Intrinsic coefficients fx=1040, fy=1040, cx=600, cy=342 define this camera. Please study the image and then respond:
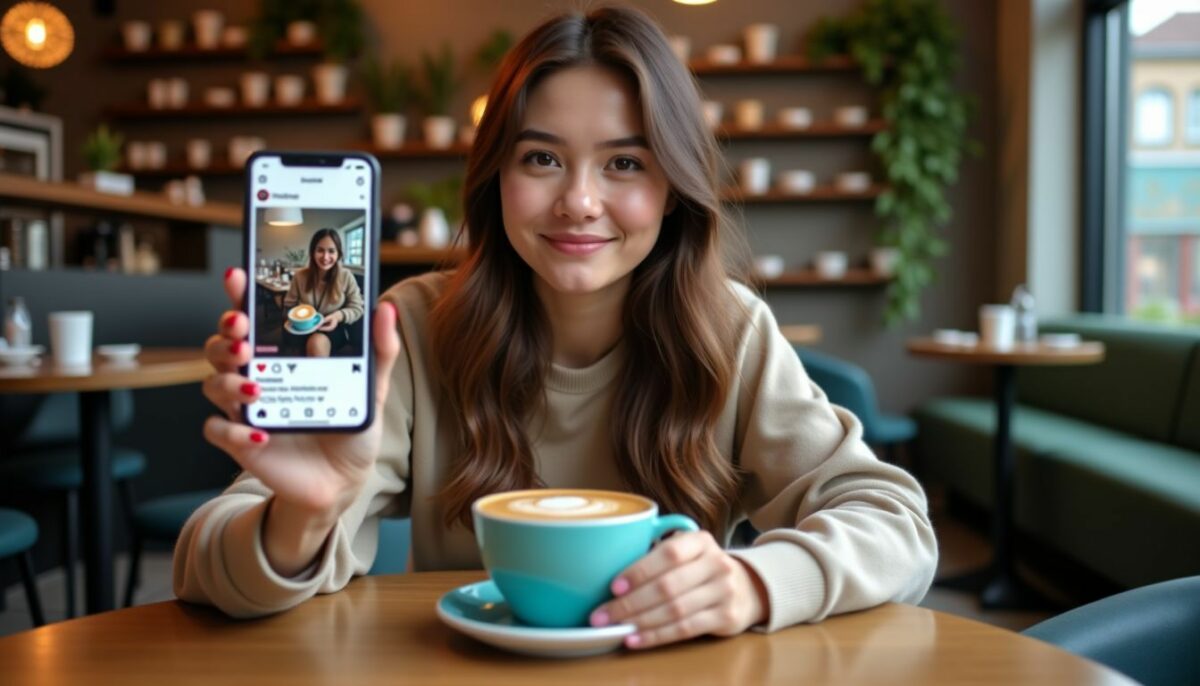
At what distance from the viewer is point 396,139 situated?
20.2ft

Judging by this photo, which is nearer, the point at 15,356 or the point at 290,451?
the point at 290,451

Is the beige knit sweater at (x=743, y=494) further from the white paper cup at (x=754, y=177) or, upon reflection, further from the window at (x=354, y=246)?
the white paper cup at (x=754, y=177)

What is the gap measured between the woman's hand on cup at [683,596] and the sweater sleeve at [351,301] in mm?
255

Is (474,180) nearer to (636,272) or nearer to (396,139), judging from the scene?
(636,272)

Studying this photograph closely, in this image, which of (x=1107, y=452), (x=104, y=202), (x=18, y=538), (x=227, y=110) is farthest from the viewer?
(x=227, y=110)

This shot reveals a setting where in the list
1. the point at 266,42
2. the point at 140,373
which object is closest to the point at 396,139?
the point at 266,42

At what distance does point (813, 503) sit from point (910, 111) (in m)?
5.09

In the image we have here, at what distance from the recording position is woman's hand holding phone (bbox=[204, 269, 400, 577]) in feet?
2.31

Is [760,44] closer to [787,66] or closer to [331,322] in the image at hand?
[787,66]

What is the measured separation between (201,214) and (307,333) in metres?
4.28

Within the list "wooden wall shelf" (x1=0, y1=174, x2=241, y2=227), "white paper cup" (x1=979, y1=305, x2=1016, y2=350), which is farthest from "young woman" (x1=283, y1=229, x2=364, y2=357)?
"white paper cup" (x1=979, y1=305, x2=1016, y2=350)

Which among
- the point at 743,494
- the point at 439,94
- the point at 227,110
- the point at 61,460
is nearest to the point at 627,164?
the point at 743,494

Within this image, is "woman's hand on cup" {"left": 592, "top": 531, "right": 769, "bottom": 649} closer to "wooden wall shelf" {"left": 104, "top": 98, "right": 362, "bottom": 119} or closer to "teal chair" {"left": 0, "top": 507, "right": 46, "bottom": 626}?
"teal chair" {"left": 0, "top": 507, "right": 46, "bottom": 626}

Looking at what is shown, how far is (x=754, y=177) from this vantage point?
584 centimetres
